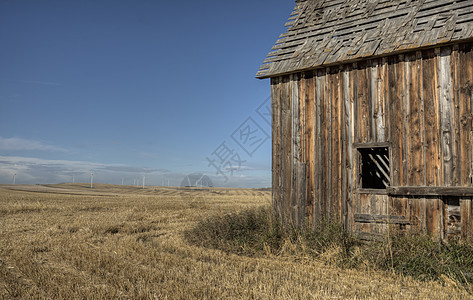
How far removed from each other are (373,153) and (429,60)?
2.73 meters

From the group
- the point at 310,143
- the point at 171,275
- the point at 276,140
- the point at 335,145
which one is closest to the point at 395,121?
the point at 335,145

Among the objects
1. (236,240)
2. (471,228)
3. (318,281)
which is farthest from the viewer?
(236,240)

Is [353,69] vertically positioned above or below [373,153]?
above

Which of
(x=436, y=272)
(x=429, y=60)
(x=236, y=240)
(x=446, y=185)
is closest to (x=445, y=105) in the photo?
(x=429, y=60)

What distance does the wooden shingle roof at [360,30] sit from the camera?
7.84 meters

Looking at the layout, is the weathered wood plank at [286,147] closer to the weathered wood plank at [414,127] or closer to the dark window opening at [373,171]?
the dark window opening at [373,171]

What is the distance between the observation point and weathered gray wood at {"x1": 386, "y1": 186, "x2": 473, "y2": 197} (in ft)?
23.6

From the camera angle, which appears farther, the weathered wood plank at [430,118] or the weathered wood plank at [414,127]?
the weathered wood plank at [414,127]

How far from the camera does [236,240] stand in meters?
9.26

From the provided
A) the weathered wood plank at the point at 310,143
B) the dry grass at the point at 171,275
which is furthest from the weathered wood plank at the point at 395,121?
the dry grass at the point at 171,275

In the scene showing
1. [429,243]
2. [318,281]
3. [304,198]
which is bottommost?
[318,281]

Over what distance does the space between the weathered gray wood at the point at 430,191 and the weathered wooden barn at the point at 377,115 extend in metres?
0.02

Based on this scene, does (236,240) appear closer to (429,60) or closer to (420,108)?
(420,108)

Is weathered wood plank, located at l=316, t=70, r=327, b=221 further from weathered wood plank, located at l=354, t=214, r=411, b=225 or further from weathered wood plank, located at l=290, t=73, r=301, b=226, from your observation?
weathered wood plank, located at l=354, t=214, r=411, b=225
